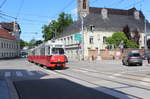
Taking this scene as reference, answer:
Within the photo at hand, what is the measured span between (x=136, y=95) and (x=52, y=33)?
238ft

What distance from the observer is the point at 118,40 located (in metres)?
56.7

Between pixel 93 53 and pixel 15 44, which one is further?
pixel 15 44

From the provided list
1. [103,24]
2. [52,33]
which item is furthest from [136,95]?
[52,33]

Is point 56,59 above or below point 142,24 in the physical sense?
below

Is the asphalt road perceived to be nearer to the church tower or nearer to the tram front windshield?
the tram front windshield

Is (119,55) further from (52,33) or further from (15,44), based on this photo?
(15,44)

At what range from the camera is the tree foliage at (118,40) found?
185 ft

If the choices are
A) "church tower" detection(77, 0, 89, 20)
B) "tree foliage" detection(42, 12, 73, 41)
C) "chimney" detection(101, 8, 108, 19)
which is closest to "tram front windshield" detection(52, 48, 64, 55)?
"chimney" detection(101, 8, 108, 19)

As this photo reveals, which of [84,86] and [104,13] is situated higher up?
[104,13]

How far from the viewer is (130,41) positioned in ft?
200

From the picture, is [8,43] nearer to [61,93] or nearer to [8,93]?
[8,93]

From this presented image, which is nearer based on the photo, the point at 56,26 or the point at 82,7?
the point at 82,7

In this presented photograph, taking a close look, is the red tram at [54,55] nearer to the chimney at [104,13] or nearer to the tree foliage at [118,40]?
the tree foliage at [118,40]

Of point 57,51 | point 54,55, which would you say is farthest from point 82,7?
point 54,55
